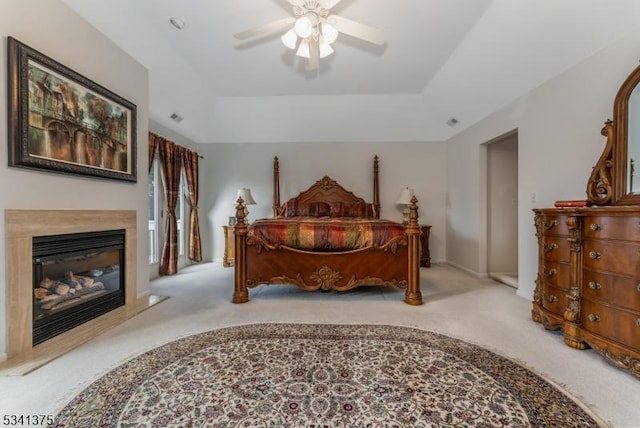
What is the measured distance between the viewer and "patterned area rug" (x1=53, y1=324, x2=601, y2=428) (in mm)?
1330

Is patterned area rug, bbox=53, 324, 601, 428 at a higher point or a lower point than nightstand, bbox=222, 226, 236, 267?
lower

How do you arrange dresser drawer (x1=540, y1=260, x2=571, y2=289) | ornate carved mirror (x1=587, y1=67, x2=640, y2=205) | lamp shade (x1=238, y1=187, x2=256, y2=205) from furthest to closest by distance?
lamp shade (x1=238, y1=187, x2=256, y2=205), dresser drawer (x1=540, y1=260, x2=571, y2=289), ornate carved mirror (x1=587, y1=67, x2=640, y2=205)

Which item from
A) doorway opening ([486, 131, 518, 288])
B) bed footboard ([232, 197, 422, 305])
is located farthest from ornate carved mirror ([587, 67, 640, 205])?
doorway opening ([486, 131, 518, 288])

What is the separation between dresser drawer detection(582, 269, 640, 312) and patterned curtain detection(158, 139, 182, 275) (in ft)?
15.6

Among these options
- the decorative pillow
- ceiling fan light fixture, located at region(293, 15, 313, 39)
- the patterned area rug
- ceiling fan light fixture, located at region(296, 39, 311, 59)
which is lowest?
the patterned area rug

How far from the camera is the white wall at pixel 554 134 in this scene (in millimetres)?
2299

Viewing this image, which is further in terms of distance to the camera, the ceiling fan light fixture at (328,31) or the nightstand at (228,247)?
the nightstand at (228,247)

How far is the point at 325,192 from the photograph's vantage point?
5375 millimetres

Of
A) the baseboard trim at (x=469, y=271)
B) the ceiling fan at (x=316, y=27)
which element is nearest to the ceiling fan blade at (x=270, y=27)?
the ceiling fan at (x=316, y=27)

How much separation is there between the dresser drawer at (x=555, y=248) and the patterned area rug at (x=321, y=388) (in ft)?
3.18

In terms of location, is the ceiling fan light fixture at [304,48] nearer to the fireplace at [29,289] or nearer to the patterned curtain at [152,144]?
the fireplace at [29,289]

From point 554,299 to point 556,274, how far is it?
20 cm

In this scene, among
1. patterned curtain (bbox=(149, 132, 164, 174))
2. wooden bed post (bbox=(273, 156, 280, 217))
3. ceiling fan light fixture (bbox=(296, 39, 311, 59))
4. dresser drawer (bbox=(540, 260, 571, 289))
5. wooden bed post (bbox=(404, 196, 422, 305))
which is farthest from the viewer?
wooden bed post (bbox=(273, 156, 280, 217))

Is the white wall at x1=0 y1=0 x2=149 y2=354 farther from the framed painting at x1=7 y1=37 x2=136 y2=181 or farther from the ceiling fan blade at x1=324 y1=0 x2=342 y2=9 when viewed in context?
the ceiling fan blade at x1=324 y1=0 x2=342 y2=9
